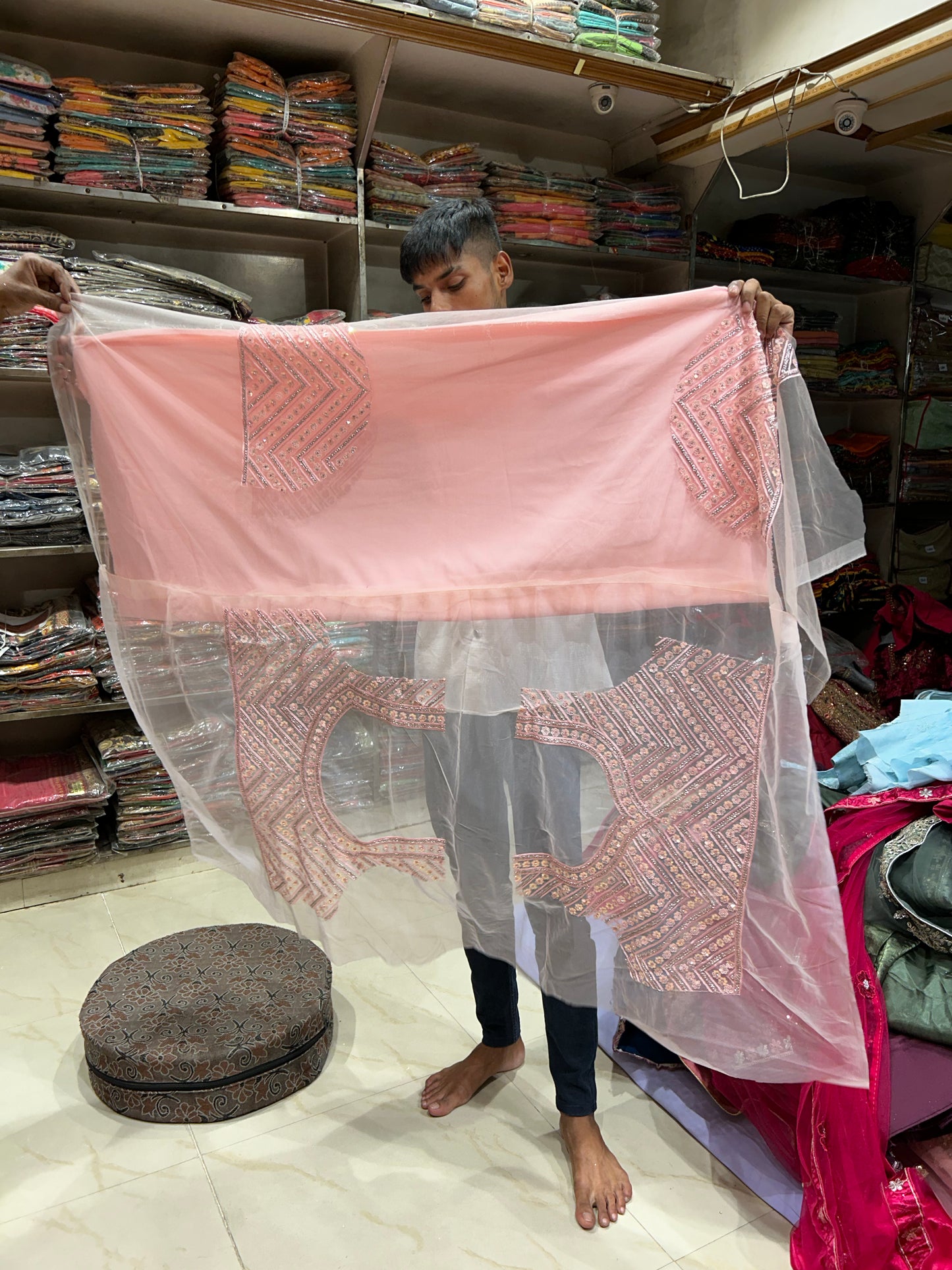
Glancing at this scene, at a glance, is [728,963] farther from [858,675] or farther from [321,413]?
[858,675]

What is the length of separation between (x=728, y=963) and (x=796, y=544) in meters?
0.60

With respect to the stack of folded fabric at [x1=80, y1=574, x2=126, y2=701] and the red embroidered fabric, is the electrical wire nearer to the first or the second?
the red embroidered fabric

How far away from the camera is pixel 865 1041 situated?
55.0 inches

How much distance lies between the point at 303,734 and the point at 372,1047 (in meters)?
0.94

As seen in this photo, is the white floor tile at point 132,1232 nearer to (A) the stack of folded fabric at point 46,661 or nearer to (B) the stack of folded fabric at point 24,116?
(A) the stack of folded fabric at point 46,661

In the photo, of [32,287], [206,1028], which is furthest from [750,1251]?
[32,287]

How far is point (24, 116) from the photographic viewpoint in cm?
239

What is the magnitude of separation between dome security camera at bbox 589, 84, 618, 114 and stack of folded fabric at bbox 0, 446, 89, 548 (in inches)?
76.6

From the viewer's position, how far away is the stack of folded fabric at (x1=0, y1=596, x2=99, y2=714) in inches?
99.1


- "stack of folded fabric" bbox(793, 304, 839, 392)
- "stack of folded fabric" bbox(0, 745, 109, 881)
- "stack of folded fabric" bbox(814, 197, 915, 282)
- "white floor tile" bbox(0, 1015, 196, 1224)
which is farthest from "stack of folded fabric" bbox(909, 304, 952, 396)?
"white floor tile" bbox(0, 1015, 196, 1224)

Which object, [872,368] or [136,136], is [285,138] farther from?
[872,368]

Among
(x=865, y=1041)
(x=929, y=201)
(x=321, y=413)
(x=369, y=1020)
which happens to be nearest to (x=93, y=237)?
(x=321, y=413)

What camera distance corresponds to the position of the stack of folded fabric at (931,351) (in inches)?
157

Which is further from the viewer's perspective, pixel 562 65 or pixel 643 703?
pixel 562 65
